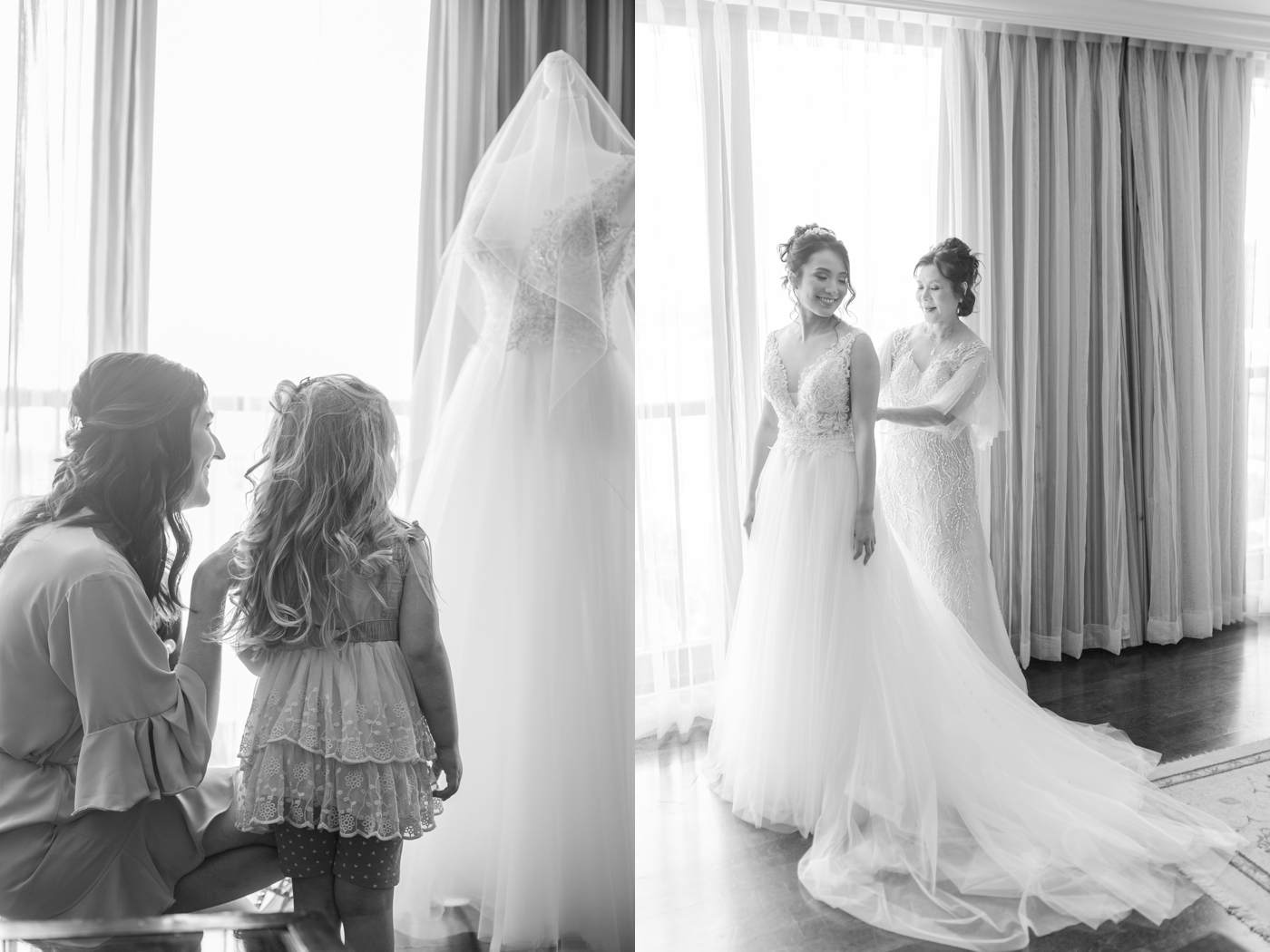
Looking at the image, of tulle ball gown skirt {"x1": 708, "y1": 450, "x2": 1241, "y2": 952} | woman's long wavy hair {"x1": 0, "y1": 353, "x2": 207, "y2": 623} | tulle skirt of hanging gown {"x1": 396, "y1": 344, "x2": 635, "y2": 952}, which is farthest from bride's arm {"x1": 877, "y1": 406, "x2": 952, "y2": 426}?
woman's long wavy hair {"x1": 0, "y1": 353, "x2": 207, "y2": 623}

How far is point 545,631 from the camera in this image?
4.35 feet

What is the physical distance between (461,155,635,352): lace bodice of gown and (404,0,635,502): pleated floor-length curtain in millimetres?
61

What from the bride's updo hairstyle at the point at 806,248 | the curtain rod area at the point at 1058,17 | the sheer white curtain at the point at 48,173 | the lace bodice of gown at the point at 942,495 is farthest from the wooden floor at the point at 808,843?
the curtain rod area at the point at 1058,17

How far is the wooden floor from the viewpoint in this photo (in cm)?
194

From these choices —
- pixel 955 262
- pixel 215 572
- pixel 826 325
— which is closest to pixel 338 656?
pixel 215 572

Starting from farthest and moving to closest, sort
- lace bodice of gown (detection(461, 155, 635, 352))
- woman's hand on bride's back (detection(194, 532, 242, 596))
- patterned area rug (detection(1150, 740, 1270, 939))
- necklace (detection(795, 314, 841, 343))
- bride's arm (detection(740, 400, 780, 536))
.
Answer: bride's arm (detection(740, 400, 780, 536)) → necklace (detection(795, 314, 841, 343)) → patterned area rug (detection(1150, 740, 1270, 939)) → woman's hand on bride's back (detection(194, 532, 242, 596)) → lace bodice of gown (detection(461, 155, 635, 352))

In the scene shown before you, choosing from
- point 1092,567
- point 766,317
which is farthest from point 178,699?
point 1092,567

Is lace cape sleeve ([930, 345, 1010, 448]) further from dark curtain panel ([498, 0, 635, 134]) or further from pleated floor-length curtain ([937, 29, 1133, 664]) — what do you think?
dark curtain panel ([498, 0, 635, 134])

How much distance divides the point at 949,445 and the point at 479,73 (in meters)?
2.30

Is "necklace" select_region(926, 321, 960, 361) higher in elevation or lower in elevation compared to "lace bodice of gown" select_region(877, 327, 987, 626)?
higher

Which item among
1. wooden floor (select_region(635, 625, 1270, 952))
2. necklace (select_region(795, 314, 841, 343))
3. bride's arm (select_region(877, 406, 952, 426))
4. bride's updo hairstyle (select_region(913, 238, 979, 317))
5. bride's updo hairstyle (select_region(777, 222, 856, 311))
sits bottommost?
wooden floor (select_region(635, 625, 1270, 952))

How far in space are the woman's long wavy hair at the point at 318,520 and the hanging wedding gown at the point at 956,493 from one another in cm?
210

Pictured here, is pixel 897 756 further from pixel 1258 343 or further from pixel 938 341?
pixel 1258 343

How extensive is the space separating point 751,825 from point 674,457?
1.23 meters
